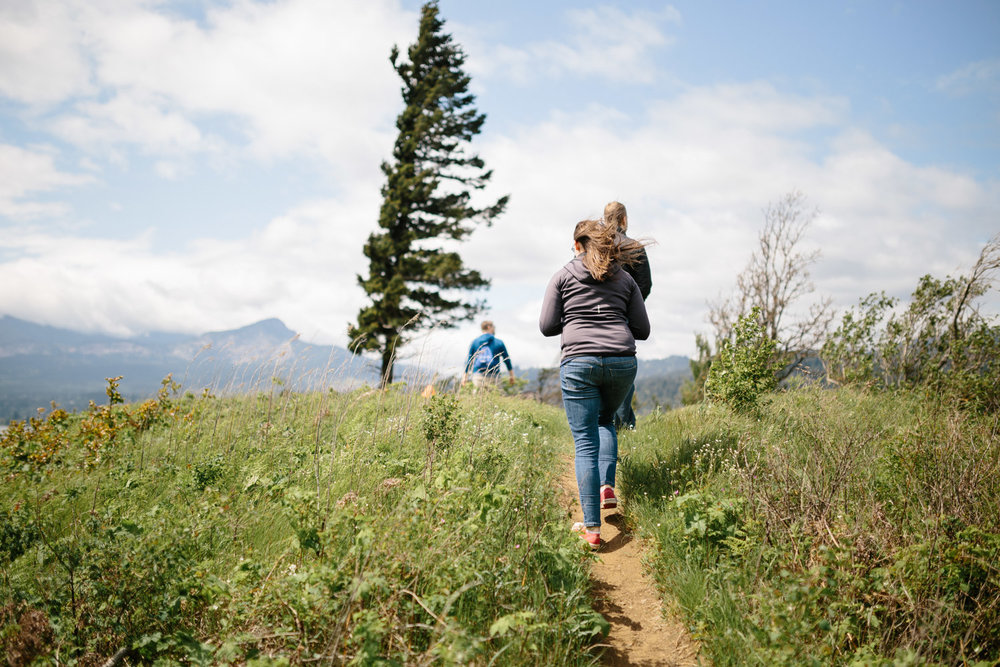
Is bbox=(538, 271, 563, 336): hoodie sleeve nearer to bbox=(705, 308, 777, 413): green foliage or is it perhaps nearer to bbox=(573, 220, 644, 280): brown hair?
bbox=(573, 220, 644, 280): brown hair

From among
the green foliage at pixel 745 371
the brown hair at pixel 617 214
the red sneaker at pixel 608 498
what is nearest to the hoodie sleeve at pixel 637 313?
the brown hair at pixel 617 214

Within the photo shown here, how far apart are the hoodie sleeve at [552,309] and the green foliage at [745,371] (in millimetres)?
2890

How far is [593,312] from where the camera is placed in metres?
3.70

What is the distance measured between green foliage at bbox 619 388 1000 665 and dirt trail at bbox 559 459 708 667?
14cm

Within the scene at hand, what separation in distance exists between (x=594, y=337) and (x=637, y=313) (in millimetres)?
472

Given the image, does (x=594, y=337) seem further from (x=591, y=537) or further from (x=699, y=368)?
(x=699, y=368)

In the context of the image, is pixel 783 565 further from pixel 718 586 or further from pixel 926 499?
pixel 926 499

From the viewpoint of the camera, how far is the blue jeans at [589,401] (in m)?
3.60

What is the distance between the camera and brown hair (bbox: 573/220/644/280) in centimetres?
361

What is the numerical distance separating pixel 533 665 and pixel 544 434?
4.41m

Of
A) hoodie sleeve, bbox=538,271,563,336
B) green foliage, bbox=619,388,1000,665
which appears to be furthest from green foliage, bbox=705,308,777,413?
hoodie sleeve, bbox=538,271,563,336

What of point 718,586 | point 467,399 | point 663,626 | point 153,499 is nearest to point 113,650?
point 153,499

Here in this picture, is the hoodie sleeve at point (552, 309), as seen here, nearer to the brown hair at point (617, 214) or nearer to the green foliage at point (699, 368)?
the brown hair at point (617, 214)

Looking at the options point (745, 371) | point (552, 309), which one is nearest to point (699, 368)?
point (745, 371)
